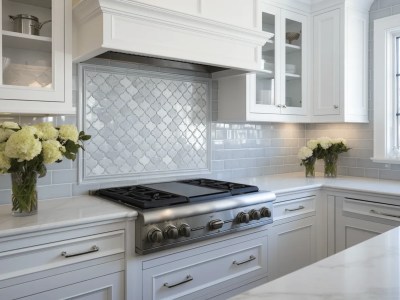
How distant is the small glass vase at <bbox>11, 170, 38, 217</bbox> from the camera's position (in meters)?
1.75

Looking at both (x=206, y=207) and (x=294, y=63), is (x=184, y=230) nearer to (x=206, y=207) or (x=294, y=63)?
(x=206, y=207)

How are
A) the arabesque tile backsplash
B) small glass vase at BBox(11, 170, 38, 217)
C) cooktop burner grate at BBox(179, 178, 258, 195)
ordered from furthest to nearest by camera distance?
the arabesque tile backsplash → cooktop burner grate at BBox(179, 178, 258, 195) → small glass vase at BBox(11, 170, 38, 217)

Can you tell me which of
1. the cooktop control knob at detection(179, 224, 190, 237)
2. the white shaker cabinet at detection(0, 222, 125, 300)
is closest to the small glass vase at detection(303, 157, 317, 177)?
the cooktop control knob at detection(179, 224, 190, 237)

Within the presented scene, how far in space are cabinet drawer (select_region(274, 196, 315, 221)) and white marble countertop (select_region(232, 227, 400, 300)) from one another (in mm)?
1477

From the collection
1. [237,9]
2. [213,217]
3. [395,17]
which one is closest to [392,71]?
[395,17]

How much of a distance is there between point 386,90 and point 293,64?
84 centimetres

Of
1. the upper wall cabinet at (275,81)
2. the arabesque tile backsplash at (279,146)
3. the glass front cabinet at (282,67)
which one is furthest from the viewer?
the arabesque tile backsplash at (279,146)

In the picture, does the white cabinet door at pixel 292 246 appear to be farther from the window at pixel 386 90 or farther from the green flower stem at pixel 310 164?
the window at pixel 386 90

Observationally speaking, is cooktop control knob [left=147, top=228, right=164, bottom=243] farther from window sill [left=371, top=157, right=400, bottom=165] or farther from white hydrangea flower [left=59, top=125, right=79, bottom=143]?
window sill [left=371, top=157, right=400, bottom=165]

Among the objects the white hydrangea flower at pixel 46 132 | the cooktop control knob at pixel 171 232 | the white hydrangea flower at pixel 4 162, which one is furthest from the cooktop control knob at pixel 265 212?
the white hydrangea flower at pixel 4 162

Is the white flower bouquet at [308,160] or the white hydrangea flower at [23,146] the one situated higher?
the white hydrangea flower at [23,146]

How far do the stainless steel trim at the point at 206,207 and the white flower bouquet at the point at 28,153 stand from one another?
0.53 meters

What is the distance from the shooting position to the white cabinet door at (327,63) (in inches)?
123

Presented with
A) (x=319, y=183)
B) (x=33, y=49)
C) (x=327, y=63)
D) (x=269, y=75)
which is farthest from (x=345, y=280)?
(x=327, y=63)
